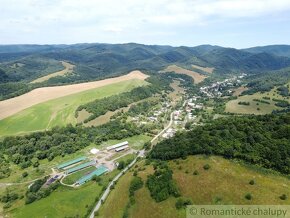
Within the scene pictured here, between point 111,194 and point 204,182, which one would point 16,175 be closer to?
point 111,194

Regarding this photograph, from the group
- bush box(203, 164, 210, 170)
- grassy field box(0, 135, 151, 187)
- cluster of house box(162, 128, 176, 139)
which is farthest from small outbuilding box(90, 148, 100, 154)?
bush box(203, 164, 210, 170)

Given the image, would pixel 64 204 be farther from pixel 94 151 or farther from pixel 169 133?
pixel 169 133

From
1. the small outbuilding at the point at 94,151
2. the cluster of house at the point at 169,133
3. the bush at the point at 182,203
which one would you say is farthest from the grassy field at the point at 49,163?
the bush at the point at 182,203

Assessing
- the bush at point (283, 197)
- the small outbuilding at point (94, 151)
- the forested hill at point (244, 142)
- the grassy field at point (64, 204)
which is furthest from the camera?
the small outbuilding at point (94, 151)

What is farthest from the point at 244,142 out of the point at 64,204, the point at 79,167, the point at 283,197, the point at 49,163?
the point at 49,163

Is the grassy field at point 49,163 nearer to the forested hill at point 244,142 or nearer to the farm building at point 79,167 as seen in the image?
the farm building at point 79,167

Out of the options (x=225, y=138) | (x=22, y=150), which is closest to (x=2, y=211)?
(x=22, y=150)

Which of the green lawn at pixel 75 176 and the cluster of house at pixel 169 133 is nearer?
the green lawn at pixel 75 176
